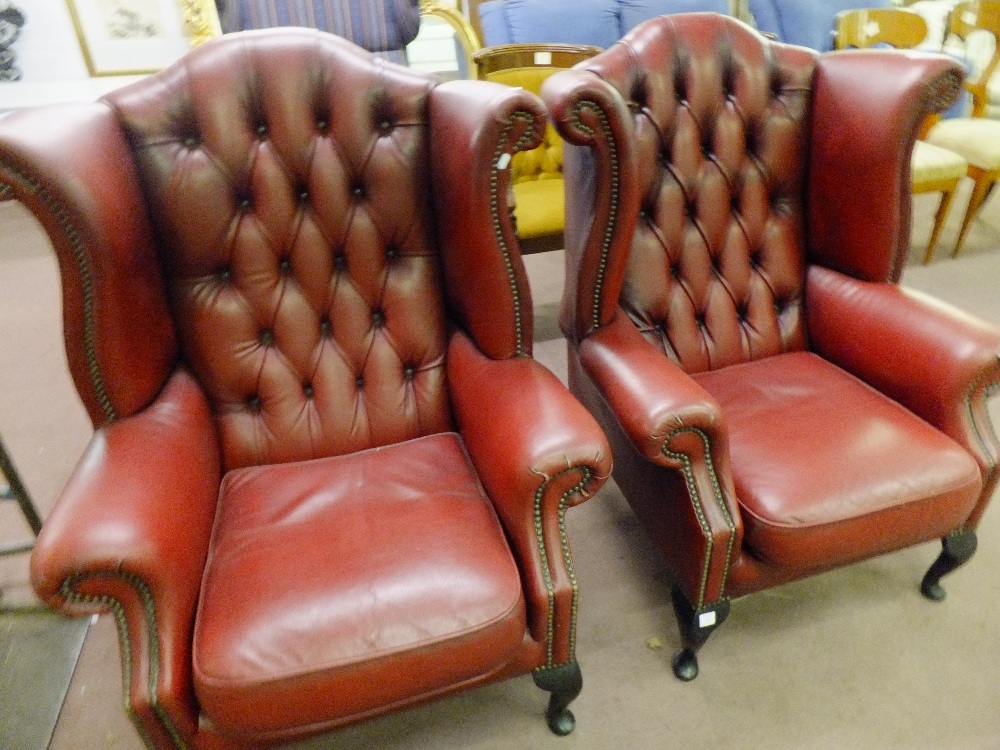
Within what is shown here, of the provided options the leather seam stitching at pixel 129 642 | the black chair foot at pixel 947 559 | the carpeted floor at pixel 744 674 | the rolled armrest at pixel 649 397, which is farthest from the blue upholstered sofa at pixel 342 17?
the black chair foot at pixel 947 559

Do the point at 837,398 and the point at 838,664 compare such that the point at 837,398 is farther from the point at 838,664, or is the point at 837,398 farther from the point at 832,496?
the point at 838,664

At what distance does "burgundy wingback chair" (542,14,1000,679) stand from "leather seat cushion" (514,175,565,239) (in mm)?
640

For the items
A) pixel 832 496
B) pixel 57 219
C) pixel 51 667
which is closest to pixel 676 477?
pixel 832 496

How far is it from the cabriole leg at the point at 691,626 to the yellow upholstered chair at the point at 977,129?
265 cm

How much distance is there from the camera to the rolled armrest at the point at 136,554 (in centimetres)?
87

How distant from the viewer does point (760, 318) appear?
1634 mm

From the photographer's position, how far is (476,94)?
113 cm

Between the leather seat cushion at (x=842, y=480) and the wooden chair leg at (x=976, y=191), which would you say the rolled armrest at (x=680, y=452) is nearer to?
the leather seat cushion at (x=842, y=480)

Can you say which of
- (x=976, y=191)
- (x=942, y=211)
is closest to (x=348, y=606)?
(x=942, y=211)

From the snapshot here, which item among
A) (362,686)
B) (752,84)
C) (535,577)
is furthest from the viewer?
(752,84)

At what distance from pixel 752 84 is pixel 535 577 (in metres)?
1.22

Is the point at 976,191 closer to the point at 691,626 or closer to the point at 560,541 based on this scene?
the point at 691,626

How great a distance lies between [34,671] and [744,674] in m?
1.48

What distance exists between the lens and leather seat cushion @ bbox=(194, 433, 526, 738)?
92 centimetres
